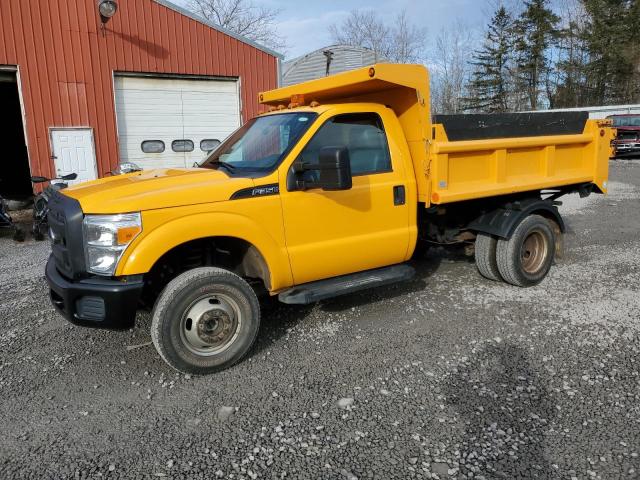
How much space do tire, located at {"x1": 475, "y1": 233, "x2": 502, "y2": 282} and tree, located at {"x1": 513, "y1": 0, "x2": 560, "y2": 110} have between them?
153ft

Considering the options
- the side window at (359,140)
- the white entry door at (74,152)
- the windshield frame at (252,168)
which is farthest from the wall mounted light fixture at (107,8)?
the side window at (359,140)

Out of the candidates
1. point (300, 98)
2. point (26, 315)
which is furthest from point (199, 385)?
point (300, 98)

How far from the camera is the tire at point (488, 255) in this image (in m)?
6.01

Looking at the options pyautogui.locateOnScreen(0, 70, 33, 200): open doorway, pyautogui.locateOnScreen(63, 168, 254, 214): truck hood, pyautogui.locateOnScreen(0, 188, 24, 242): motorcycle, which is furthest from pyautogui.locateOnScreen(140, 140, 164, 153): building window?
pyautogui.locateOnScreen(63, 168, 254, 214): truck hood

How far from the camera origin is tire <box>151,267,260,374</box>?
12.6ft

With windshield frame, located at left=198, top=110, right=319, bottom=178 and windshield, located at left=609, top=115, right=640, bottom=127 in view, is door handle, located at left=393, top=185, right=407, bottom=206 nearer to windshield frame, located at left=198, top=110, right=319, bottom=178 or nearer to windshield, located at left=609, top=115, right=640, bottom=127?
windshield frame, located at left=198, top=110, right=319, bottom=178

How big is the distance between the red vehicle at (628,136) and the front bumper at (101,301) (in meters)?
25.0

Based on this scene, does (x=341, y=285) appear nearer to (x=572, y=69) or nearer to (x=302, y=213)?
(x=302, y=213)

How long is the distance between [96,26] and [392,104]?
9416 mm

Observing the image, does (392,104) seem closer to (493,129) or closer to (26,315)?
(493,129)

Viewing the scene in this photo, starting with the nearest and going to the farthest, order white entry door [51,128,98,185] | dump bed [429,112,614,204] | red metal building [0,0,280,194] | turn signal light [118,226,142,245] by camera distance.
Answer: turn signal light [118,226,142,245] < dump bed [429,112,614,204] < red metal building [0,0,280,194] < white entry door [51,128,98,185]

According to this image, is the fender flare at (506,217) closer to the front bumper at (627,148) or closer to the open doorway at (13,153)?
the open doorway at (13,153)

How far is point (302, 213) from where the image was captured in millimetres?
4359

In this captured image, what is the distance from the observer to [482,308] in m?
5.33
